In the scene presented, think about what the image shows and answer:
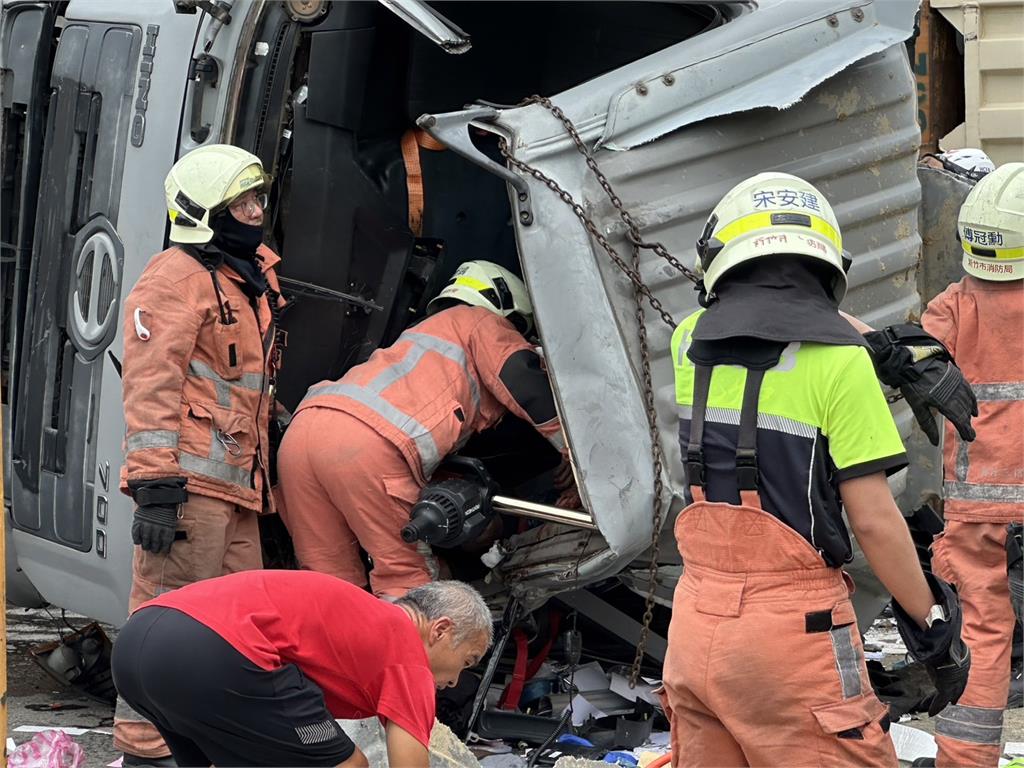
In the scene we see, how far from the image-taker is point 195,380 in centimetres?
456

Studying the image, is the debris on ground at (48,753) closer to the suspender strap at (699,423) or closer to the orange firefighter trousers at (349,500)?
the orange firefighter trousers at (349,500)

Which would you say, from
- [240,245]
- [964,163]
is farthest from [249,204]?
[964,163]

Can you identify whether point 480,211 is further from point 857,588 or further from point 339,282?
point 857,588

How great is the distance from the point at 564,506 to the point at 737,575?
67.2 inches

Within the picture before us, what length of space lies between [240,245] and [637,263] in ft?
3.80

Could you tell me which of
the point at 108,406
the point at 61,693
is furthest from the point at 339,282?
the point at 61,693

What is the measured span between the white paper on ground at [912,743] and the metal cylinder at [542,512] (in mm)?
1101

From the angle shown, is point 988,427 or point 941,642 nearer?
point 941,642

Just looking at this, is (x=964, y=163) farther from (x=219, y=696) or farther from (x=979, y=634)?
(x=219, y=696)

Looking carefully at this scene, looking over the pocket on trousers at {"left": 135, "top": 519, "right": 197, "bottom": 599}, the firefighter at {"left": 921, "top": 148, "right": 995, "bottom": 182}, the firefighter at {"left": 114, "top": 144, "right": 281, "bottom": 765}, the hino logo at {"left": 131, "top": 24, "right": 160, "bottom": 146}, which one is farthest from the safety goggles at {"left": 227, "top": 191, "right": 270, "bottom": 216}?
the firefighter at {"left": 921, "top": 148, "right": 995, "bottom": 182}

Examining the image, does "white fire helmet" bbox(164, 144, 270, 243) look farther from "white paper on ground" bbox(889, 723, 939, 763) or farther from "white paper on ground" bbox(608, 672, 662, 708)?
"white paper on ground" bbox(889, 723, 939, 763)

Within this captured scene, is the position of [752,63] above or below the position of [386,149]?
above

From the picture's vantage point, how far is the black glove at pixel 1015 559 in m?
4.49

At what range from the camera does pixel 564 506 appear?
4781 mm
